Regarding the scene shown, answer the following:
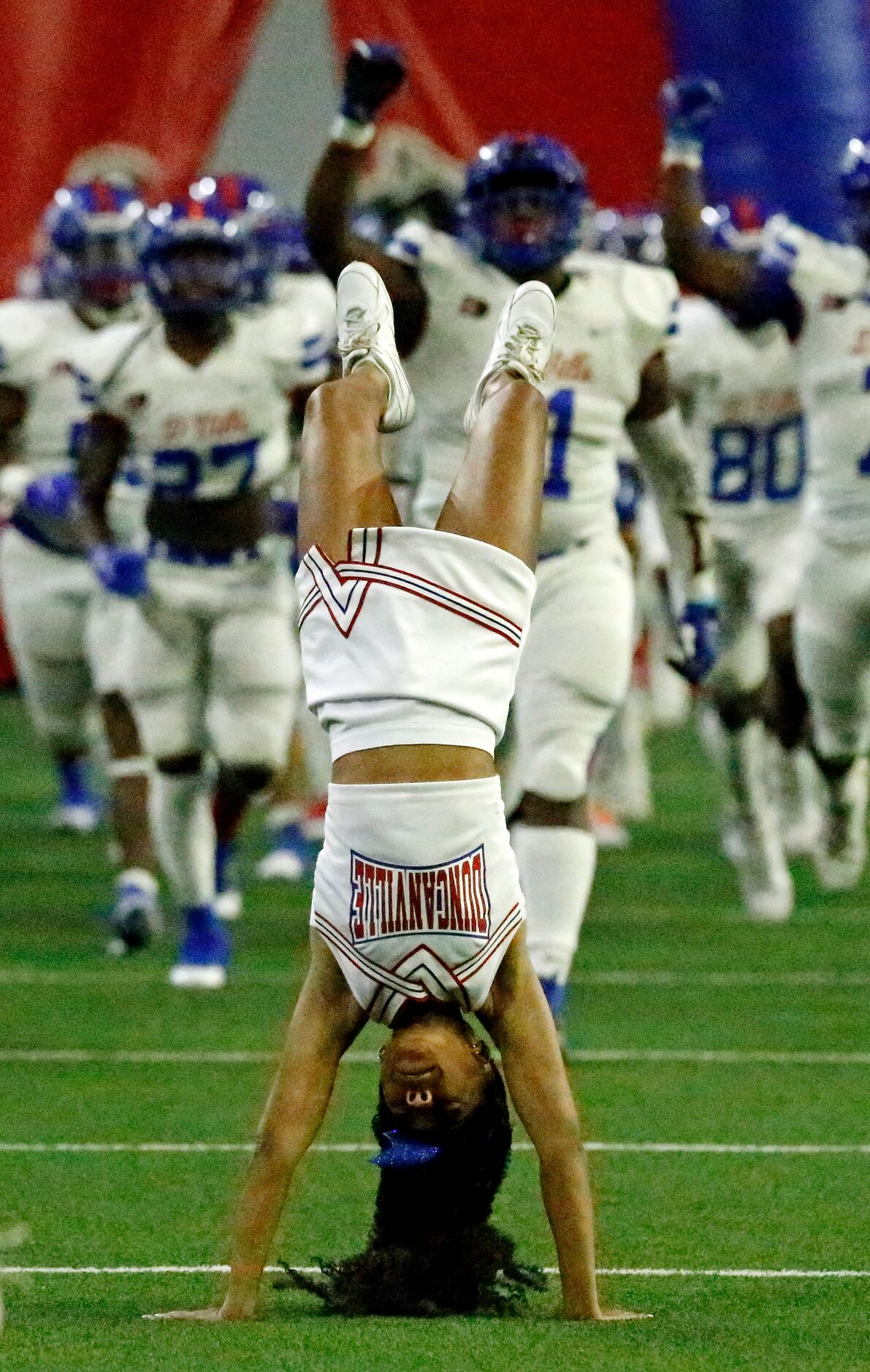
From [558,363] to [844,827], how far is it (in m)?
2.99

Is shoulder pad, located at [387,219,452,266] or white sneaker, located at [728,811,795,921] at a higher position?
shoulder pad, located at [387,219,452,266]

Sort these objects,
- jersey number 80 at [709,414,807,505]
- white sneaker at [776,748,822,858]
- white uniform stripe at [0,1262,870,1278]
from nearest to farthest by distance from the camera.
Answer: white uniform stripe at [0,1262,870,1278]
jersey number 80 at [709,414,807,505]
white sneaker at [776,748,822,858]

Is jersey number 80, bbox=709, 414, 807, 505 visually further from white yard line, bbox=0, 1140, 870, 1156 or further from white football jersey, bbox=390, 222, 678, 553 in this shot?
white yard line, bbox=0, 1140, 870, 1156

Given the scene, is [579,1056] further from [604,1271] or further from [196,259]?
[196,259]

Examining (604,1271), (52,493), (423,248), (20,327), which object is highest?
(20,327)

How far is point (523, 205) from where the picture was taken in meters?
6.57

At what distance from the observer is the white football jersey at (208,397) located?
7.95m

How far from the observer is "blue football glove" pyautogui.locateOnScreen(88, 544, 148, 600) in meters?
7.80

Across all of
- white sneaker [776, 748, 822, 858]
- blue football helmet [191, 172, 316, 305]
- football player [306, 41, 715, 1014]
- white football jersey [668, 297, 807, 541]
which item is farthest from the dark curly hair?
white sneaker [776, 748, 822, 858]

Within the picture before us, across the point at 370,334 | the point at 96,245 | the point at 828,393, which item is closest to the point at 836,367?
the point at 828,393

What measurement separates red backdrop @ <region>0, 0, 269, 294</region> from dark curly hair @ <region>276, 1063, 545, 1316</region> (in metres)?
10.6

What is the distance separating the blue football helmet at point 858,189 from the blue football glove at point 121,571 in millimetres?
2210

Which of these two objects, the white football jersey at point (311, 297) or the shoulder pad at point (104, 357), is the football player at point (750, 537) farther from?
the shoulder pad at point (104, 357)

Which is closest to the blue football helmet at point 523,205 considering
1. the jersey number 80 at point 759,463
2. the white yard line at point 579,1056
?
the white yard line at point 579,1056
